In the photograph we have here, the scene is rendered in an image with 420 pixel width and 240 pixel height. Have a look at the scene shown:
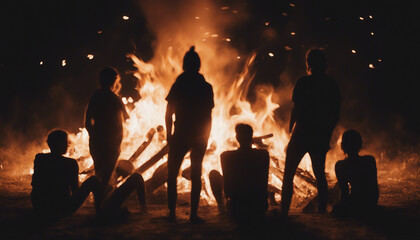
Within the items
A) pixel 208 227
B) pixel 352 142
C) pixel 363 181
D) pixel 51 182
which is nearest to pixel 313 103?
pixel 352 142

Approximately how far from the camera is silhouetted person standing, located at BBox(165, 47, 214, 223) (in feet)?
14.7

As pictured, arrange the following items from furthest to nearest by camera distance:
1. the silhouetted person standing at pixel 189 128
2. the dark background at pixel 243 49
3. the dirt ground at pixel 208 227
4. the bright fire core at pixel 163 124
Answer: the dark background at pixel 243 49 < the bright fire core at pixel 163 124 < the silhouetted person standing at pixel 189 128 < the dirt ground at pixel 208 227

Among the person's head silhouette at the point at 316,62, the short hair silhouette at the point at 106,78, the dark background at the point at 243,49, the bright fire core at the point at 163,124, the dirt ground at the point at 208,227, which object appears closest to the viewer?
the dirt ground at the point at 208,227

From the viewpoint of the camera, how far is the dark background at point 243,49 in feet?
46.8

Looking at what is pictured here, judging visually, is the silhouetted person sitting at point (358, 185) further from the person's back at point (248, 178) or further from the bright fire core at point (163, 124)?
the bright fire core at point (163, 124)

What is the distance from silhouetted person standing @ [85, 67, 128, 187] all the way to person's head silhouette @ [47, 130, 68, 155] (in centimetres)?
47

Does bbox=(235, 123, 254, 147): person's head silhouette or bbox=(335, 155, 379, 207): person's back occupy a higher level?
bbox=(235, 123, 254, 147): person's head silhouette

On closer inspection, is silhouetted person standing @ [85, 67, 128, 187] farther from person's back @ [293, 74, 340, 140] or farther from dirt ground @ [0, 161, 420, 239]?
person's back @ [293, 74, 340, 140]

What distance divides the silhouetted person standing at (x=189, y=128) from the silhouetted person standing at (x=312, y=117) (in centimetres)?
131

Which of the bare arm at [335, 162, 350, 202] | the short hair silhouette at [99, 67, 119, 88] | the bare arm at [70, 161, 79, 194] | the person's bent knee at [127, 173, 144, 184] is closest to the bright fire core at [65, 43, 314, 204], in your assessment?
the bare arm at [335, 162, 350, 202]

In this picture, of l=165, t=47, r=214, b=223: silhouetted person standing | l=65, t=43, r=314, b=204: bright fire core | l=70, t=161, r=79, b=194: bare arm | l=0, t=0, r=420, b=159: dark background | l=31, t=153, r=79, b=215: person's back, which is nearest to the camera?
l=31, t=153, r=79, b=215: person's back

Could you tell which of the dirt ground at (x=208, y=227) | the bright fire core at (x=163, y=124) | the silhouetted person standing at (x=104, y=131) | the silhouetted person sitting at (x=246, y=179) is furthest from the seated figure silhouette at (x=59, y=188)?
the bright fire core at (x=163, y=124)

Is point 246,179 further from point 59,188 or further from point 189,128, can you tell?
point 59,188

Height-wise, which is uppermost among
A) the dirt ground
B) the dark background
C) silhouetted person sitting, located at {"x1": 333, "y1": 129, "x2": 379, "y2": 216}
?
the dark background
